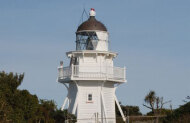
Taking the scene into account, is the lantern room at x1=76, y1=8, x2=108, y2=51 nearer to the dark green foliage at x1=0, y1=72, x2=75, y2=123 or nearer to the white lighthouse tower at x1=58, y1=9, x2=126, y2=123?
the white lighthouse tower at x1=58, y1=9, x2=126, y2=123

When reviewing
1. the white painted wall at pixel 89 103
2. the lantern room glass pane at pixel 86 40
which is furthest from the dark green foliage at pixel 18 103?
the lantern room glass pane at pixel 86 40

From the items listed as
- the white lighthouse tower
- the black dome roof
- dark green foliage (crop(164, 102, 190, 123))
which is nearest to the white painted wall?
the white lighthouse tower

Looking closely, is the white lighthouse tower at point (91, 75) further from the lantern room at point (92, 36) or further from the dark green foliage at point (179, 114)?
the dark green foliage at point (179, 114)

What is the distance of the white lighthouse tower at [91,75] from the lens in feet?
138

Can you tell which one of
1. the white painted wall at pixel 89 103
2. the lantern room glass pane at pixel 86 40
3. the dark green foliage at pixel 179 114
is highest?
the lantern room glass pane at pixel 86 40

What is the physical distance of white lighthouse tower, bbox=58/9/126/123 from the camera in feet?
138

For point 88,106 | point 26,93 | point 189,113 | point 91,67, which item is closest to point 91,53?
point 91,67

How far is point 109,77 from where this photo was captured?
42094 mm

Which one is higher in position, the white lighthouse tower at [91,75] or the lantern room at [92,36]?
the lantern room at [92,36]

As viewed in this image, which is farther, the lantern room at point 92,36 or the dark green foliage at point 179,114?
the lantern room at point 92,36

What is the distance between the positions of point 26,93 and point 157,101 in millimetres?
18420

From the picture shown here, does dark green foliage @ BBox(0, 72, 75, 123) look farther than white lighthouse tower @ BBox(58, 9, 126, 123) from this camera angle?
No

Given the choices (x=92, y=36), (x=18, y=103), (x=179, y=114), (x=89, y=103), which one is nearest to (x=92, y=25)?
(x=92, y=36)

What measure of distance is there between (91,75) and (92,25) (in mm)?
4466
